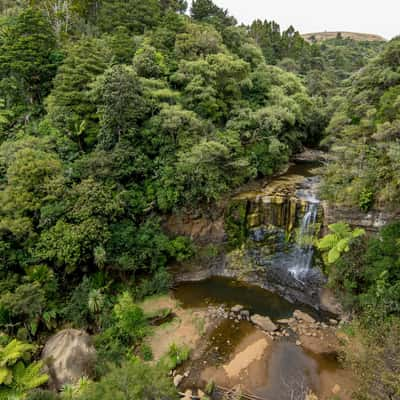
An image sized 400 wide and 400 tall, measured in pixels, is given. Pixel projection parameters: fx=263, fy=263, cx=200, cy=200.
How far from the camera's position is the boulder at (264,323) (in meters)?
11.6

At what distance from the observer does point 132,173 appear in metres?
15.4

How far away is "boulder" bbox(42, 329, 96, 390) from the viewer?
9336mm

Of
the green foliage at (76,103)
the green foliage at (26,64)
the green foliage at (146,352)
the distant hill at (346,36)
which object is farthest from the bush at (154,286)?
the distant hill at (346,36)

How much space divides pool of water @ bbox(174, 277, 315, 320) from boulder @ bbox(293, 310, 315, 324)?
0.92 ft

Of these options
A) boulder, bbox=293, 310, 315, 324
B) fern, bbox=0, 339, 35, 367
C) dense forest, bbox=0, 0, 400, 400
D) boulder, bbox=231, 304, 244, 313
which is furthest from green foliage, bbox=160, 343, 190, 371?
boulder, bbox=293, 310, 315, 324

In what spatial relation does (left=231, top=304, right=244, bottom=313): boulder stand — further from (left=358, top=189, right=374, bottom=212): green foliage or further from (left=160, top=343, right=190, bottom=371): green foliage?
(left=358, top=189, right=374, bottom=212): green foliage

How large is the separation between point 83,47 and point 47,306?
1645 cm

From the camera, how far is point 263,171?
1909 centimetres

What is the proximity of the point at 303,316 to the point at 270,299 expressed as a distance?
1.77 meters

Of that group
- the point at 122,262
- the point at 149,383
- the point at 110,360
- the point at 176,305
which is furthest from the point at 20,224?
the point at 149,383

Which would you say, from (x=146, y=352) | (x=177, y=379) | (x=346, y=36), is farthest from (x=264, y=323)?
(x=346, y=36)

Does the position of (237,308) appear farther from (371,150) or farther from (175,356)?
(371,150)

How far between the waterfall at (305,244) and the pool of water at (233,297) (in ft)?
7.49

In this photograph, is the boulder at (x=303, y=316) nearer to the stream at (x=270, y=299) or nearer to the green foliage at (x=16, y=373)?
the stream at (x=270, y=299)
